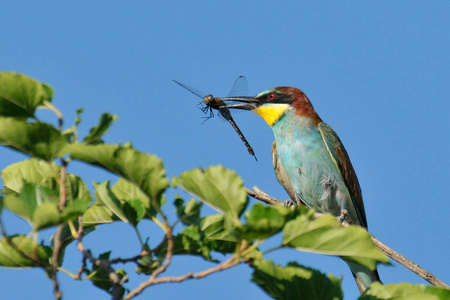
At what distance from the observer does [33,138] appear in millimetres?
1593

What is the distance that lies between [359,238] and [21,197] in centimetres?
88

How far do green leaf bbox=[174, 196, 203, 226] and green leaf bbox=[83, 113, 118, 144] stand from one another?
296 millimetres

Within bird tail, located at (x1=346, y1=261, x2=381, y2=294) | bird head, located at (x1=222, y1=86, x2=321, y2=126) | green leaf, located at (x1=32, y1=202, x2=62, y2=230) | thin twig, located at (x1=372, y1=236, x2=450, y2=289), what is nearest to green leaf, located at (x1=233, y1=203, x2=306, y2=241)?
green leaf, located at (x1=32, y1=202, x2=62, y2=230)

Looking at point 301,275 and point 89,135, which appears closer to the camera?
point 89,135

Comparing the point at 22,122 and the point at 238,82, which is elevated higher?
the point at 238,82

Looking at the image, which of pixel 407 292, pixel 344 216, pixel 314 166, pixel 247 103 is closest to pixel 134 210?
pixel 407 292

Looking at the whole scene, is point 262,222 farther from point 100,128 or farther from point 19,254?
point 19,254

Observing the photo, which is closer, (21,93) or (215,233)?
(21,93)

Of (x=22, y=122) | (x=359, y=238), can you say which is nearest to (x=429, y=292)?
(x=359, y=238)

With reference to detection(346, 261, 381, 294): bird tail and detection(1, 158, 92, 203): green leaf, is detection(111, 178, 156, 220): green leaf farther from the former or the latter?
detection(346, 261, 381, 294): bird tail

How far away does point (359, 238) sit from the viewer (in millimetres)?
1506

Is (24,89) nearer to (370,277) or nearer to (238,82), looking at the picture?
(370,277)

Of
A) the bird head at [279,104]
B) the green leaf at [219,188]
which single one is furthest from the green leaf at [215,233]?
the bird head at [279,104]

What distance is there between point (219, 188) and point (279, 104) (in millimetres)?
5477
